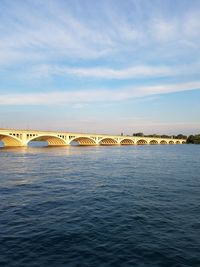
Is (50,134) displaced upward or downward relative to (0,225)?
upward

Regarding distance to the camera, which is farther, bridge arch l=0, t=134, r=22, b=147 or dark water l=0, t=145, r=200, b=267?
bridge arch l=0, t=134, r=22, b=147

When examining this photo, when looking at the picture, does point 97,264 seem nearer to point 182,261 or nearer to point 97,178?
point 182,261

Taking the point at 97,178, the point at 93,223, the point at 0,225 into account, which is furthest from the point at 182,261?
the point at 97,178

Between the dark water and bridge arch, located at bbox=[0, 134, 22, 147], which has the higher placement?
bridge arch, located at bbox=[0, 134, 22, 147]

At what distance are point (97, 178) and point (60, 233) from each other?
828 inches

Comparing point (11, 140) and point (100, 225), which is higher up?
point (11, 140)

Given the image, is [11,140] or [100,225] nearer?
[100,225]

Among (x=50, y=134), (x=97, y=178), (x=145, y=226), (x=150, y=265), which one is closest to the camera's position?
(x=150, y=265)

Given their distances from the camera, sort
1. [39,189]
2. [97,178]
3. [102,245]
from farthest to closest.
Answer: [97,178] → [39,189] → [102,245]

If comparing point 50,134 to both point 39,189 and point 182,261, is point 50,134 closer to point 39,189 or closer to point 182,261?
point 39,189

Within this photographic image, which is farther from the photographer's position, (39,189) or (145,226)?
(39,189)

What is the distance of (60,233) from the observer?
629 inches

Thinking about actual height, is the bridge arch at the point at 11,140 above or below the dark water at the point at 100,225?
above

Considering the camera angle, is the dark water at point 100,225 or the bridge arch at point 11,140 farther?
the bridge arch at point 11,140
